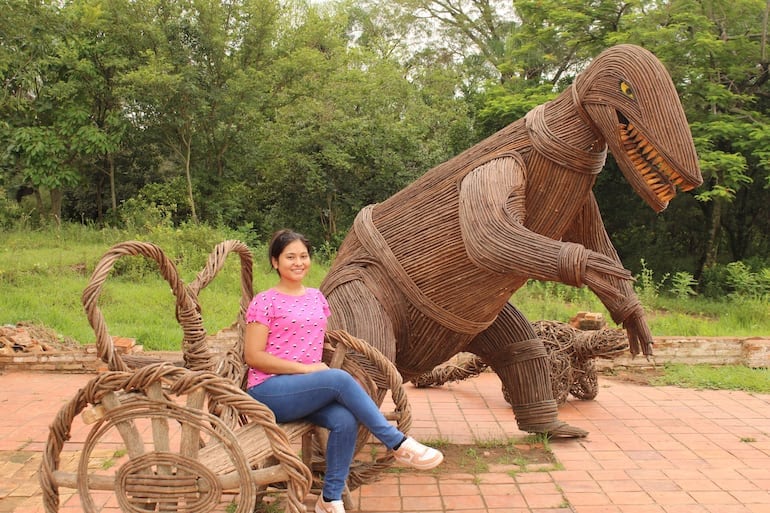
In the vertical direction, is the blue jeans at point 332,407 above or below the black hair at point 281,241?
below

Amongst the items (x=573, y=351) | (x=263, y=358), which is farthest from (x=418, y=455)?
(x=573, y=351)

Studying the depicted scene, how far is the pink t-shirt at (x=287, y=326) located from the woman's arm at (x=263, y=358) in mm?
31

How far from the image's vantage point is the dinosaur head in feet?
9.43

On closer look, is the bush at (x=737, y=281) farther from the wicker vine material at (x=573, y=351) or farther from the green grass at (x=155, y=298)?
the wicker vine material at (x=573, y=351)

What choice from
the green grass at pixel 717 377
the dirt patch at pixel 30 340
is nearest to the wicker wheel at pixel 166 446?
the dirt patch at pixel 30 340

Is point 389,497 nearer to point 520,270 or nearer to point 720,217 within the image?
point 520,270

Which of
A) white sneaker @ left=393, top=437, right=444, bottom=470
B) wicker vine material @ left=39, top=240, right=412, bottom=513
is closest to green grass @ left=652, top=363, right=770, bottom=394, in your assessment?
white sneaker @ left=393, top=437, right=444, bottom=470

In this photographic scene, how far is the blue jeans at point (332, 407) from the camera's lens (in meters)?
2.38

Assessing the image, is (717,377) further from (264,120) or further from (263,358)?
(264,120)

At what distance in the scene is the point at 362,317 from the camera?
296 centimetres

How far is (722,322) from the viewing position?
25.8 feet

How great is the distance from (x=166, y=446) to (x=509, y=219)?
1.60 meters

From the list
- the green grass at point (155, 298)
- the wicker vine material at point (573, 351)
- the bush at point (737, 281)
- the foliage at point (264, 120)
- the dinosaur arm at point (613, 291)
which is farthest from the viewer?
the foliage at point (264, 120)

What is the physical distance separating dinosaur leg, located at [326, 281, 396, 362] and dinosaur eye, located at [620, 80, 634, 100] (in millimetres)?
1447
